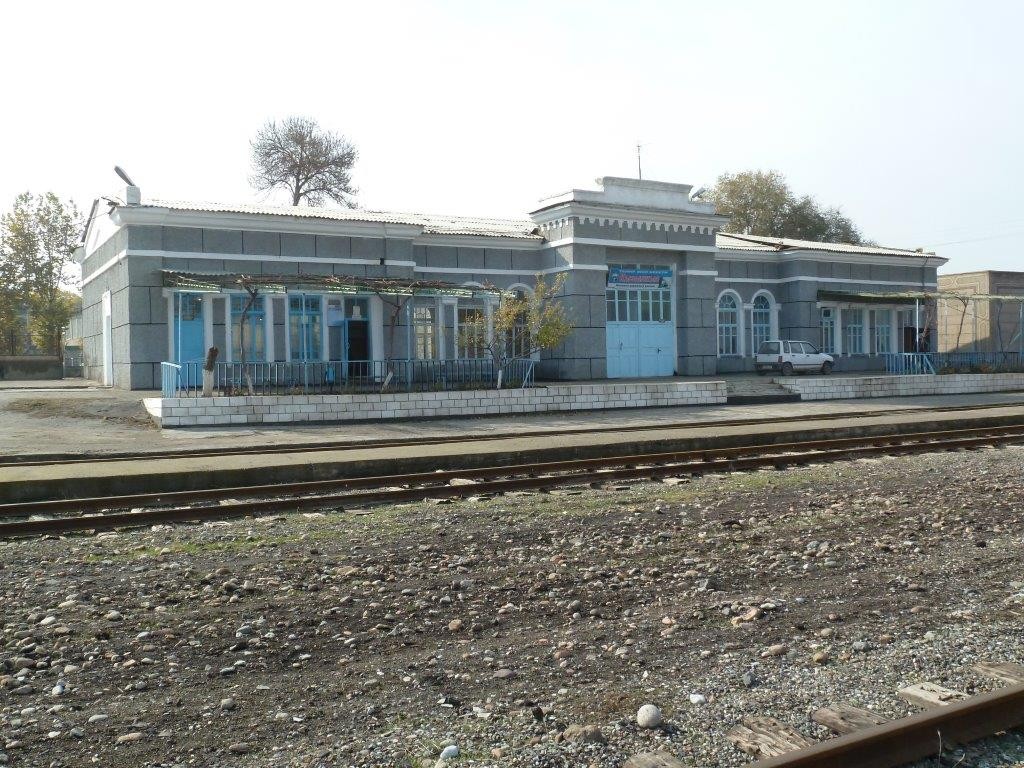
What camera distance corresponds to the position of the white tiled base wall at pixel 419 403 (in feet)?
63.3

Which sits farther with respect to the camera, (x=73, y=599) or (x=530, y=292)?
(x=530, y=292)

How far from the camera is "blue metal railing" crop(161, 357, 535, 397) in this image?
20.4m

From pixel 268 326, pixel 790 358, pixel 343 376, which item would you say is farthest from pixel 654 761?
pixel 790 358

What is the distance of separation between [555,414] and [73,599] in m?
17.0

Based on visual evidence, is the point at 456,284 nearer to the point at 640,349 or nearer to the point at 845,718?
the point at 640,349

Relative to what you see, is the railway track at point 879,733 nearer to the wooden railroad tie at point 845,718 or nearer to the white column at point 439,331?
the wooden railroad tie at point 845,718

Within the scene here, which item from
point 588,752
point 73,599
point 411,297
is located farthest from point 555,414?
→ point 588,752

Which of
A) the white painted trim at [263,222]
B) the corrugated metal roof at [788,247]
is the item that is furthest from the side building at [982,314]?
the white painted trim at [263,222]

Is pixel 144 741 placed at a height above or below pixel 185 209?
below

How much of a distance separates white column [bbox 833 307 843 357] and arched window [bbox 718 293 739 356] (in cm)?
463

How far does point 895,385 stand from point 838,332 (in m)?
8.63

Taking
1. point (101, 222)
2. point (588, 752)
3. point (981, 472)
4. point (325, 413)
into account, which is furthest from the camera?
point (101, 222)

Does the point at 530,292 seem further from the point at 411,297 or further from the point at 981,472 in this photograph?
the point at 981,472

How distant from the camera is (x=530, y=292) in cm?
2991
